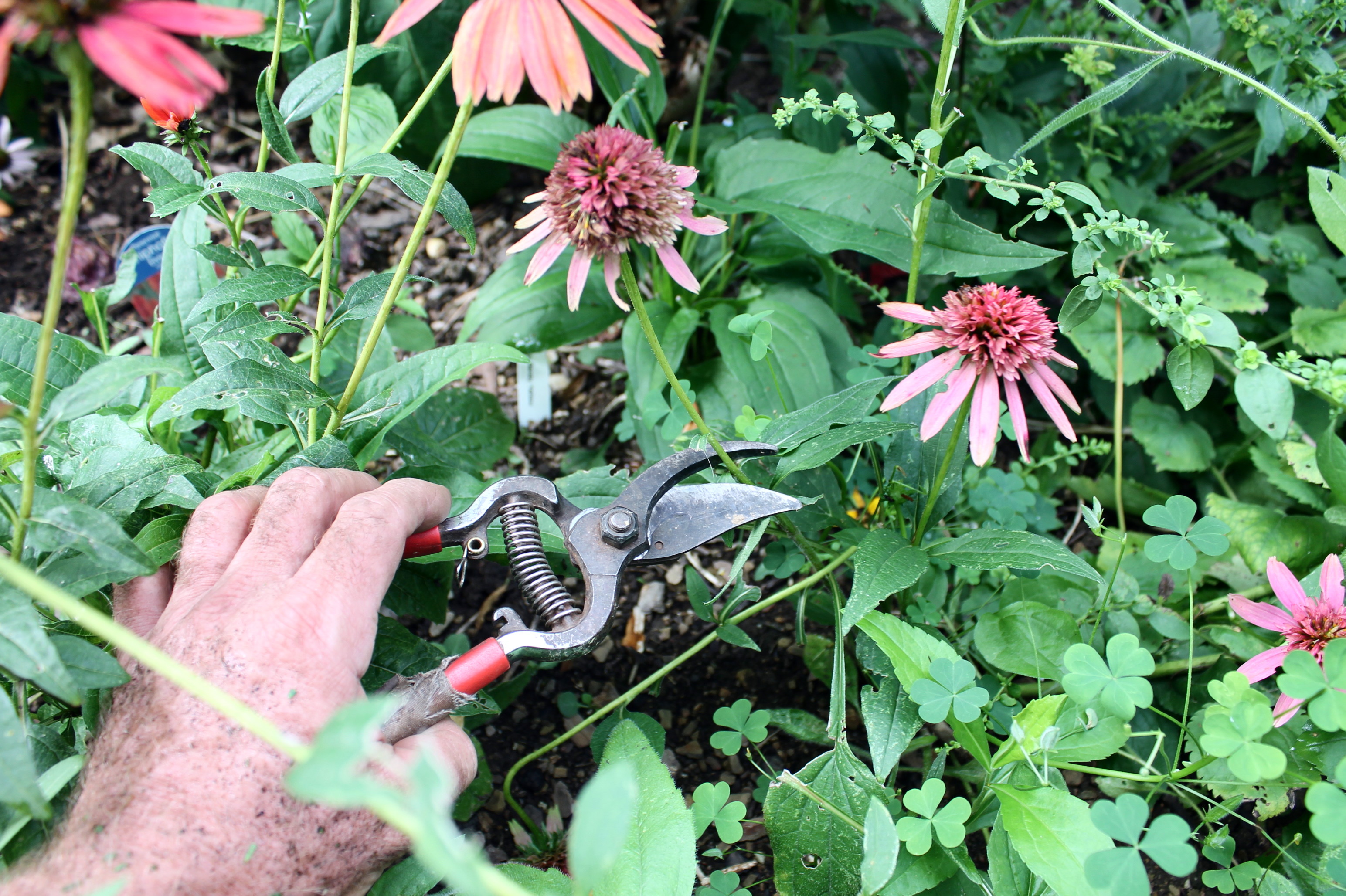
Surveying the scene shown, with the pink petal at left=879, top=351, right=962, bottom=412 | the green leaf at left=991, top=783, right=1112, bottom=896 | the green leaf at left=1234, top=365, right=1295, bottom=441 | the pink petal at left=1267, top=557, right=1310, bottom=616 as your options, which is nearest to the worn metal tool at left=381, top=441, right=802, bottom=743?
the pink petal at left=879, top=351, right=962, bottom=412

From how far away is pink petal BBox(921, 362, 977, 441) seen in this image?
3.02 ft

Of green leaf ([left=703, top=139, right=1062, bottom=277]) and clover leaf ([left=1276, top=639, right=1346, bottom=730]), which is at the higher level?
green leaf ([left=703, top=139, right=1062, bottom=277])

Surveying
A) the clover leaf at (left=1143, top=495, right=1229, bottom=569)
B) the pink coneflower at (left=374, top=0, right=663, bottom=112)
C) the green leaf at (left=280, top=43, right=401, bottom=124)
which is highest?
the pink coneflower at (left=374, top=0, right=663, bottom=112)

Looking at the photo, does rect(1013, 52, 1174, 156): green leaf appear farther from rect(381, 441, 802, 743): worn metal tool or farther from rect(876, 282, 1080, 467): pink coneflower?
rect(381, 441, 802, 743): worn metal tool

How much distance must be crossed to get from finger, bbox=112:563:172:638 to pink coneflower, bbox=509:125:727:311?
50 centimetres

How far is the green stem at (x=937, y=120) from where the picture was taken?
100cm

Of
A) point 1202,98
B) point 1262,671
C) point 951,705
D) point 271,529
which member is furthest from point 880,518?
point 1202,98

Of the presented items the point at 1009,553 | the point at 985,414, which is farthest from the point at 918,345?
the point at 1009,553

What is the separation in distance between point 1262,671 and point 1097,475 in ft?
2.41

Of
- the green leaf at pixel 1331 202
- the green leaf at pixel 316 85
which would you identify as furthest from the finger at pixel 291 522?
the green leaf at pixel 1331 202

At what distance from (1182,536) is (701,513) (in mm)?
572

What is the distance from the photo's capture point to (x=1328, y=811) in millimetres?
753

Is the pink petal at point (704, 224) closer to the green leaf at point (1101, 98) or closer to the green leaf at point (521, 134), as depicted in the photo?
the green leaf at point (1101, 98)

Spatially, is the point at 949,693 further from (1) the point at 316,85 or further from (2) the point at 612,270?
(1) the point at 316,85
